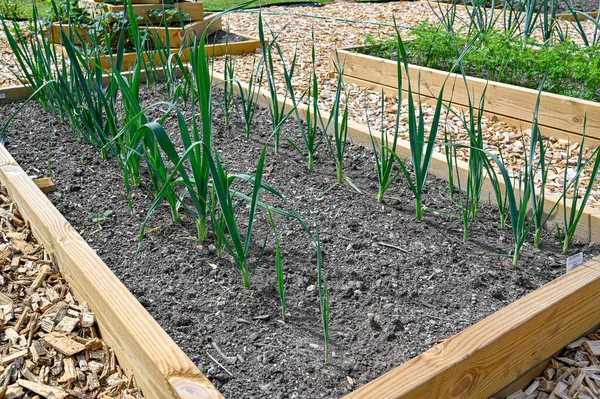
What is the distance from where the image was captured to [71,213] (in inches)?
89.5

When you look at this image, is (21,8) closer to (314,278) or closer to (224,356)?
(314,278)

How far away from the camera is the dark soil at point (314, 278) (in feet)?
5.04

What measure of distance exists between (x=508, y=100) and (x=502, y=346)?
7.46 feet

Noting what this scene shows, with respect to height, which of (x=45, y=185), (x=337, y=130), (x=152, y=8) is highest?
(x=152, y=8)

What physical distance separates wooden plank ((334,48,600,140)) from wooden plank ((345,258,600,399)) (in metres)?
1.31

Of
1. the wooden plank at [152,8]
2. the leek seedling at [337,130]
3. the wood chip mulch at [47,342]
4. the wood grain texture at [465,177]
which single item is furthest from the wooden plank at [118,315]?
the wooden plank at [152,8]

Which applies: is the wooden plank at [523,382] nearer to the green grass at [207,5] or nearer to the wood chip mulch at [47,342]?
the wood chip mulch at [47,342]

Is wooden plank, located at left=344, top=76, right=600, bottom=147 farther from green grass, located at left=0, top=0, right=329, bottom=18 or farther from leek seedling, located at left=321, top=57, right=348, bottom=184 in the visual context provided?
green grass, located at left=0, top=0, right=329, bottom=18

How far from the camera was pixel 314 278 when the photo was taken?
1.85 metres

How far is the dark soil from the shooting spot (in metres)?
1.54

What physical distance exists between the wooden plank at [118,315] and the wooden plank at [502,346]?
37 centimetres

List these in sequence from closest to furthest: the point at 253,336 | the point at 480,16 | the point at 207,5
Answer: the point at 253,336
the point at 480,16
the point at 207,5

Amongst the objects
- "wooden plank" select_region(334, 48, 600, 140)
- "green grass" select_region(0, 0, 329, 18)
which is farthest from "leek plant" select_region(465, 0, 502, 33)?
"green grass" select_region(0, 0, 329, 18)

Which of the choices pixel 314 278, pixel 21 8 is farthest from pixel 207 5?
pixel 314 278
